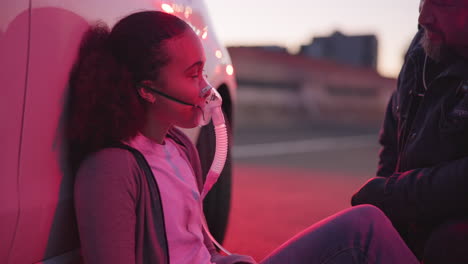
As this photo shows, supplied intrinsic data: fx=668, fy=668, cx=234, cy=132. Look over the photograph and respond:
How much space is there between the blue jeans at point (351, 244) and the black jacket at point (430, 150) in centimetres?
13

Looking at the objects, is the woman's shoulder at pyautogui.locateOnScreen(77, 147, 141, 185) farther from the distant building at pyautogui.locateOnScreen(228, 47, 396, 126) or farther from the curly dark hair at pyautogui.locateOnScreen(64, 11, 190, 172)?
the distant building at pyautogui.locateOnScreen(228, 47, 396, 126)

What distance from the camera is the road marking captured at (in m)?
9.40

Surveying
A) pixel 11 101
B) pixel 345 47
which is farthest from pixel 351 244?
pixel 345 47

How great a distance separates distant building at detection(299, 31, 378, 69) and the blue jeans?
32339mm

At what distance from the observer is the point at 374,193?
2.54 m

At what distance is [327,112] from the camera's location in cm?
1808

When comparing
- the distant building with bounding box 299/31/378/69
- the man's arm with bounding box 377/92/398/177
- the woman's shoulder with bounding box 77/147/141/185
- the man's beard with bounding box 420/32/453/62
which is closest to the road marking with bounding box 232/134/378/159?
the man's arm with bounding box 377/92/398/177

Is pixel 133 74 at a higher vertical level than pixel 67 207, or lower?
higher

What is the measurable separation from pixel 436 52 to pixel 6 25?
1.54 m

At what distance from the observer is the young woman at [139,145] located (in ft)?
6.06

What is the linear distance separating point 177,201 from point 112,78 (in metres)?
0.42

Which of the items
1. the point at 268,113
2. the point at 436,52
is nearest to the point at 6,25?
the point at 436,52

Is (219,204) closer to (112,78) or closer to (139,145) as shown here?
(139,145)

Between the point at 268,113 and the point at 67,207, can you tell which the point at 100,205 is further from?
the point at 268,113
